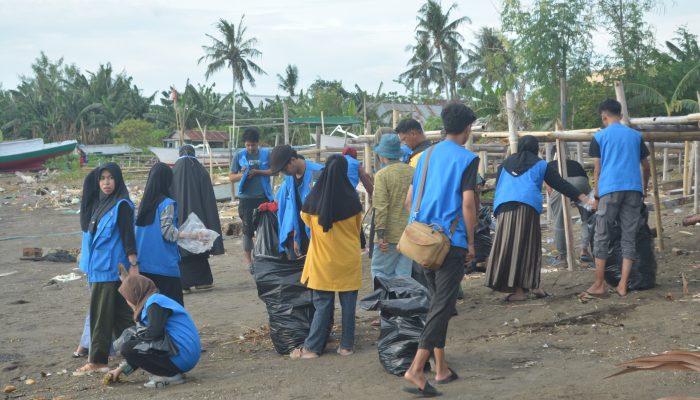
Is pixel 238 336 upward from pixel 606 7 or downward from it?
downward

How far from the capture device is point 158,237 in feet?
22.2

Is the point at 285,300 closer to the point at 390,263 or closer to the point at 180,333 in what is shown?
the point at 390,263

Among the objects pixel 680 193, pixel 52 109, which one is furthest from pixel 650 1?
pixel 52 109

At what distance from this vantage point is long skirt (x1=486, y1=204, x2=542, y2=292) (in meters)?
7.52

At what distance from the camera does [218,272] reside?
464 inches

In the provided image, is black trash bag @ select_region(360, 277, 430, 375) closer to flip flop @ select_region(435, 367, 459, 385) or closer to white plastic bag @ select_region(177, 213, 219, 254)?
flip flop @ select_region(435, 367, 459, 385)

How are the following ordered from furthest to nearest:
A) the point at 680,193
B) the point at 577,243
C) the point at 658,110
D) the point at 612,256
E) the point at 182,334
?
the point at 658,110
the point at 680,193
the point at 577,243
the point at 612,256
the point at 182,334

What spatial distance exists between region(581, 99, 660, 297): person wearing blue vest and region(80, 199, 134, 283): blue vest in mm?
4105

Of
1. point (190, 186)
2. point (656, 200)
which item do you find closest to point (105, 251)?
point (190, 186)

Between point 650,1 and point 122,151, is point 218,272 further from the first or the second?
point 122,151

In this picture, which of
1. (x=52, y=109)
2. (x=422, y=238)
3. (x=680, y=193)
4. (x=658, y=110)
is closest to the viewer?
(x=422, y=238)

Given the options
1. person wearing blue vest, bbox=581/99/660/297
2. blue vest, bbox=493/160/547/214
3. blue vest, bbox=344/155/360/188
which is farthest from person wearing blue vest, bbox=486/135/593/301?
blue vest, bbox=344/155/360/188

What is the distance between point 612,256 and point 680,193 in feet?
25.7

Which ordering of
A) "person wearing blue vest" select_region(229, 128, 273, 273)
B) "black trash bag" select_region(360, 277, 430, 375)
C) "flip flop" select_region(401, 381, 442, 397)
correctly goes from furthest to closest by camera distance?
"person wearing blue vest" select_region(229, 128, 273, 273)
"black trash bag" select_region(360, 277, 430, 375)
"flip flop" select_region(401, 381, 442, 397)
